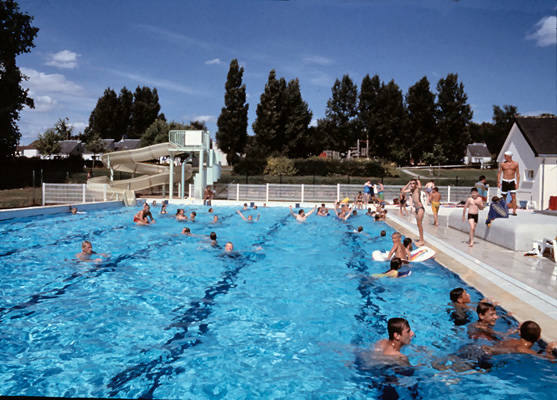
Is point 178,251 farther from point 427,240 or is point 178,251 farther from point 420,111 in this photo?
point 420,111

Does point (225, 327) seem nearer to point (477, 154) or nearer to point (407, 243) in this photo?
point (407, 243)

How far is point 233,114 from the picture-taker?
51.1 metres

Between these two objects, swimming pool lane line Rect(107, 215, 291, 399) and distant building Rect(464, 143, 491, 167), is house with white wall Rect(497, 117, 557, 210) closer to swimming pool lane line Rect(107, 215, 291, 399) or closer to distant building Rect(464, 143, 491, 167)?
swimming pool lane line Rect(107, 215, 291, 399)

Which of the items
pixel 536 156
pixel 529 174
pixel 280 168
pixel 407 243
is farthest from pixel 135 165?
pixel 529 174

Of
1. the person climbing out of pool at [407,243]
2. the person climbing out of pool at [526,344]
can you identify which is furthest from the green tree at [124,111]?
the person climbing out of pool at [526,344]

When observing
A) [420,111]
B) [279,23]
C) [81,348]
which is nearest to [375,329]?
[81,348]

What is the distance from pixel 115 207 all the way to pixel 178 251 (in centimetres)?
1292

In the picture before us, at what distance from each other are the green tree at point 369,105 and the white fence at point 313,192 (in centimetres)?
3072

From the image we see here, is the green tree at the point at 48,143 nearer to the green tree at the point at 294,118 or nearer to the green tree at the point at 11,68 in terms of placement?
the green tree at the point at 11,68

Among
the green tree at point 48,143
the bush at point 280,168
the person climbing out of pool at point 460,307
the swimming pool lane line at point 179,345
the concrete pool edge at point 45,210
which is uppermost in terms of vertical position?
the green tree at point 48,143

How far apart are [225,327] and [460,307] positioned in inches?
147

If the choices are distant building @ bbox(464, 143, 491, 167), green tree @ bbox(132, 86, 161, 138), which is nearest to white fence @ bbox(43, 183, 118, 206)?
green tree @ bbox(132, 86, 161, 138)

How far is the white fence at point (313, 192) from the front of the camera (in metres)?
26.8

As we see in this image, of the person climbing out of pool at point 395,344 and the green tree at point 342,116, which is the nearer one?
the person climbing out of pool at point 395,344
